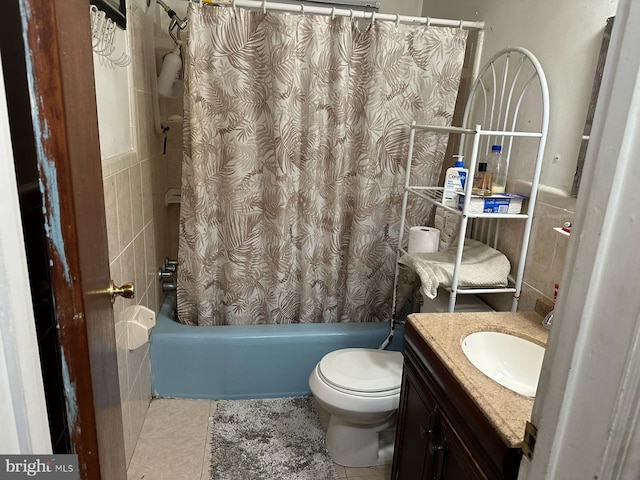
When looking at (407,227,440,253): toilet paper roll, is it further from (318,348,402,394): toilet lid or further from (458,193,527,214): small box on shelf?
(318,348,402,394): toilet lid

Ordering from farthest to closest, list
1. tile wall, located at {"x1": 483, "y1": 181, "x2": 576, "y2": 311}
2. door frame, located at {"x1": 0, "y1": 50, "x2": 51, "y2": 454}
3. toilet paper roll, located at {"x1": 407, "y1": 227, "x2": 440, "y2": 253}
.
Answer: toilet paper roll, located at {"x1": 407, "y1": 227, "x2": 440, "y2": 253}, tile wall, located at {"x1": 483, "y1": 181, "x2": 576, "y2": 311}, door frame, located at {"x1": 0, "y1": 50, "x2": 51, "y2": 454}

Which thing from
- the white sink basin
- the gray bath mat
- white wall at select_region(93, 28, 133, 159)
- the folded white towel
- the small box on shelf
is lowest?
the gray bath mat

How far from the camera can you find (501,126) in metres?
1.86

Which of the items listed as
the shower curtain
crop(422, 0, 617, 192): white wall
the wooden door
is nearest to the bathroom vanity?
crop(422, 0, 617, 192): white wall

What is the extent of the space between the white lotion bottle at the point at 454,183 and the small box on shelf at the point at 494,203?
0.23 ft

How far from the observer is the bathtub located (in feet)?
7.09

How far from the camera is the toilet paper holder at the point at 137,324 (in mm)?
1746

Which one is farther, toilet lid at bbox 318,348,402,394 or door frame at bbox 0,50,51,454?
toilet lid at bbox 318,348,402,394

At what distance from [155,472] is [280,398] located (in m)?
0.68

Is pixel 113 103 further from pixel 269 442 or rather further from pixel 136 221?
pixel 269 442

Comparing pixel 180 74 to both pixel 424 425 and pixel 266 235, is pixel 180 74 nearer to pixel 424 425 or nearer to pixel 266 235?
pixel 266 235

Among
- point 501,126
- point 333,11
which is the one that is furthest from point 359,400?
point 333,11

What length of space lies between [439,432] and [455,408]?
0.43ft

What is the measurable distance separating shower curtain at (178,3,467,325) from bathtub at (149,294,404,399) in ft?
0.47
